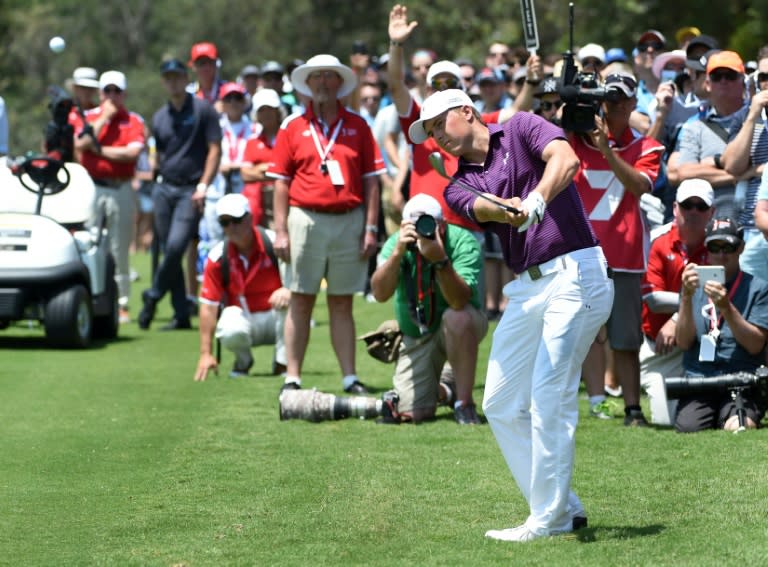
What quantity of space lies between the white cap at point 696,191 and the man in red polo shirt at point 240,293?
3.58 metres

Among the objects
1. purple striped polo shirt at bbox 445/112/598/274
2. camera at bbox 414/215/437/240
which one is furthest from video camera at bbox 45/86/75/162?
purple striped polo shirt at bbox 445/112/598/274

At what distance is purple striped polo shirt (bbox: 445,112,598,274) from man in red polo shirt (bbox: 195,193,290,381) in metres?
5.22

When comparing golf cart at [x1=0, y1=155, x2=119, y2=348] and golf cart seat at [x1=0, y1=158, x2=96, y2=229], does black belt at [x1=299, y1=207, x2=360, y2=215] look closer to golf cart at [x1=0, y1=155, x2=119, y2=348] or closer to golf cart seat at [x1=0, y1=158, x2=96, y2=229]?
golf cart at [x1=0, y1=155, x2=119, y2=348]

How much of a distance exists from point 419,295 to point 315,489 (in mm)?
2521

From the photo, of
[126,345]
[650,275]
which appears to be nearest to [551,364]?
[650,275]

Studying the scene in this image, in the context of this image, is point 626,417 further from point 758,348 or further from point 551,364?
point 551,364

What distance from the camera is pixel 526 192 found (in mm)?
6754

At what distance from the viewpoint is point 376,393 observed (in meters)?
11.3

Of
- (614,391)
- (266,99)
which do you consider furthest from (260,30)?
(614,391)

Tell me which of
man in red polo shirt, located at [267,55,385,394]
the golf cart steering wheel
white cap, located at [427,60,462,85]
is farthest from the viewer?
the golf cart steering wheel

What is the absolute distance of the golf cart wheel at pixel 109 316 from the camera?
48.7ft

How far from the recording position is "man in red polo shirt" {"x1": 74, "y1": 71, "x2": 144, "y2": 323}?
1596cm

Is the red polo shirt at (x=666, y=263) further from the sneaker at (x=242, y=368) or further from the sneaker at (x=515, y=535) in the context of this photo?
the sneaker at (x=242, y=368)

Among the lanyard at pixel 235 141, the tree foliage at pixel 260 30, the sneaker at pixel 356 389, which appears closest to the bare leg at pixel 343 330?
the sneaker at pixel 356 389
